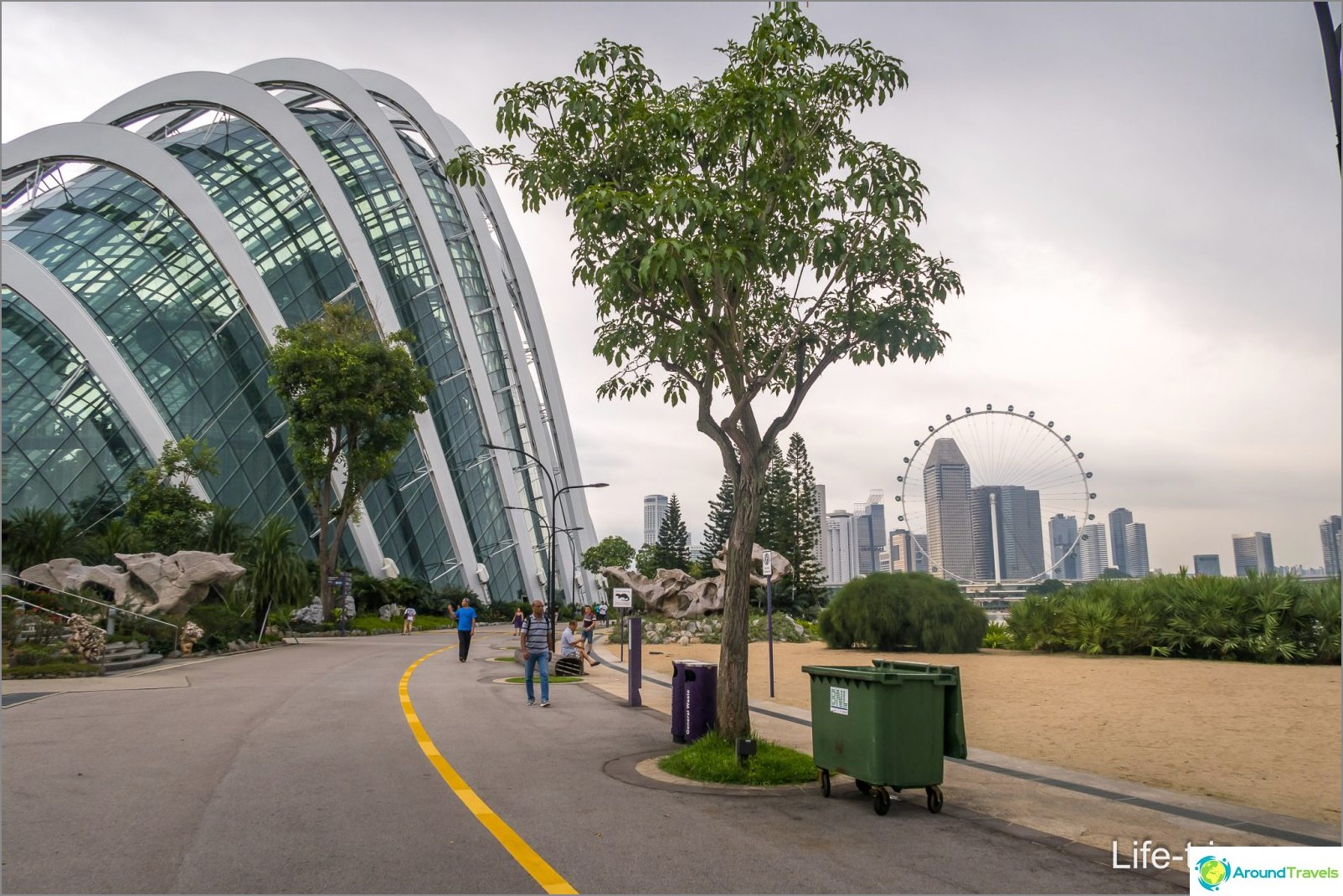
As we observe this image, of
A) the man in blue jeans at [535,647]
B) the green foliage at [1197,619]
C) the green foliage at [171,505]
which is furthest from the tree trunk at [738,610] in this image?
the green foliage at [171,505]

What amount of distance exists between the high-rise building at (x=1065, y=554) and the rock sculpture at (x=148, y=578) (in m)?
47.2

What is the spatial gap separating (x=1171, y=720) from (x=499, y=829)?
1009cm

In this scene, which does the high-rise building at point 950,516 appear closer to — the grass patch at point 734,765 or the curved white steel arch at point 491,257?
the curved white steel arch at point 491,257

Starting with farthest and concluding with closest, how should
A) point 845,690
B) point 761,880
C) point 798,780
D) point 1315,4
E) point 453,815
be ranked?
point 798,780 → point 845,690 → point 453,815 → point 1315,4 → point 761,880

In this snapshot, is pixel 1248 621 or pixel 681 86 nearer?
pixel 681 86

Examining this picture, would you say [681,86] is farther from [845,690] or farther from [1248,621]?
[1248,621]

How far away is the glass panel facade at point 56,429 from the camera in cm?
3269

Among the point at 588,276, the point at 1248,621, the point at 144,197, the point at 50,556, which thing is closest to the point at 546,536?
the point at 144,197

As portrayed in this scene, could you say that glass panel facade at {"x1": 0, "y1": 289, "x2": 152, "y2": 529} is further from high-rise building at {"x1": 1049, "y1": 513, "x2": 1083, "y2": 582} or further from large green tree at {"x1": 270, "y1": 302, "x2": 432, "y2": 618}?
high-rise building at {"x1": 1049, "y1": 513, "x2": 1083, "y2": 582}

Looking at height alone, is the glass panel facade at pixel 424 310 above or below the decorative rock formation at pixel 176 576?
above

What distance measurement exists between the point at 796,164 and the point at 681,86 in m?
1.56

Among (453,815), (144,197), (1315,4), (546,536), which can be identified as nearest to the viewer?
(1315,4)

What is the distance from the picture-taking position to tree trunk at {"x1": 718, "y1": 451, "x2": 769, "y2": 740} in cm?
824

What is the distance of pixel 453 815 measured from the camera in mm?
6070
